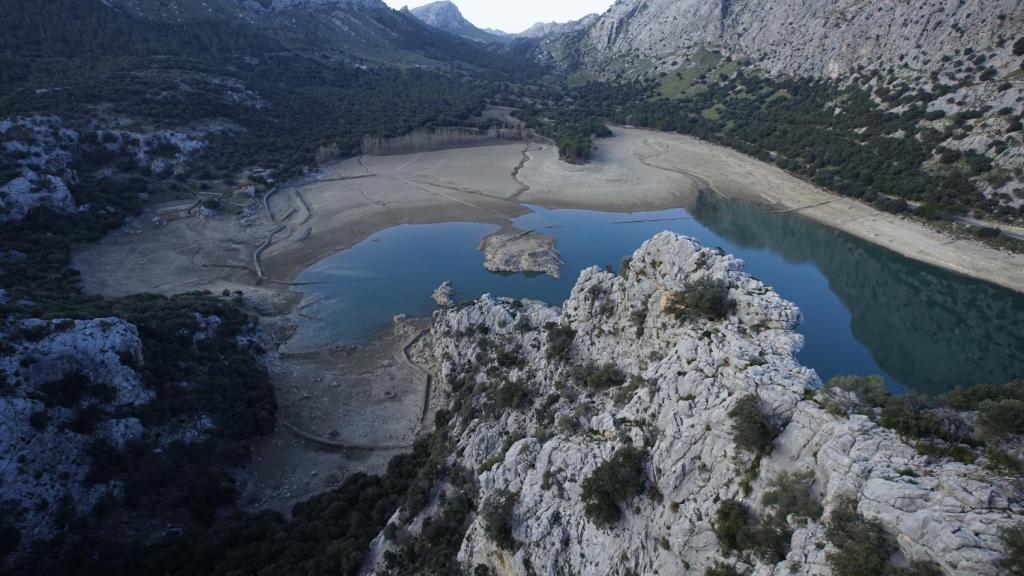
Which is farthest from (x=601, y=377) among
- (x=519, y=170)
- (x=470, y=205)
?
(x=519, y=170)

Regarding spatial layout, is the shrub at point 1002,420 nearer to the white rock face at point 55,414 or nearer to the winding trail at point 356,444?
the winding trail at point 356,444

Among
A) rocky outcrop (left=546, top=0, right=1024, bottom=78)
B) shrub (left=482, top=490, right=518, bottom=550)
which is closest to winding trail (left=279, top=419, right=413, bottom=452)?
shrub (left=482, top=490, right=518, bottom=550)

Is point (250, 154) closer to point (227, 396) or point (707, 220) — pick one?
point (227, 396)

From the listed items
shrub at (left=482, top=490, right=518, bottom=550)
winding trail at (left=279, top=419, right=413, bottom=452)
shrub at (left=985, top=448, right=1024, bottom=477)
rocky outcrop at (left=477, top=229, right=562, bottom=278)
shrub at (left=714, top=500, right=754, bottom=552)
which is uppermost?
shrub at (left=985, top=448, right=1024, bottom=477)

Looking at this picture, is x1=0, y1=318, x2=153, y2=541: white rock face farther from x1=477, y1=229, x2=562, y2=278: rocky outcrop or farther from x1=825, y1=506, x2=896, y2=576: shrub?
x1=477, y1=229, x2=562, y2=278: rocky outcrop

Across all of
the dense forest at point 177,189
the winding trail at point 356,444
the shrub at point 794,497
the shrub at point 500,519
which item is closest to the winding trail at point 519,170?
the dense forest at point 177,189

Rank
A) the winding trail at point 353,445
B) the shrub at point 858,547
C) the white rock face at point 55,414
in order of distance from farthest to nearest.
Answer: the winding trail at point 353,445 → the white rock face at point 55,414 → the shrub at point 858,547

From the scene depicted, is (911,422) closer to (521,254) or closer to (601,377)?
(601,377)
